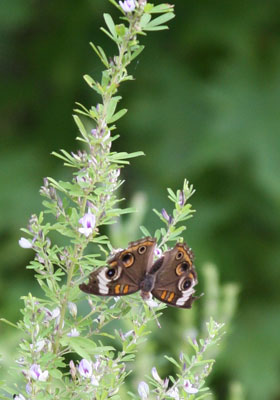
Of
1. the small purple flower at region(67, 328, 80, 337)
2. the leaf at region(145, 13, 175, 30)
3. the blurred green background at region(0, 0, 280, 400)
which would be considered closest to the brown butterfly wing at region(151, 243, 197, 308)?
the small purple flower at region(67, 328, 80, 337)

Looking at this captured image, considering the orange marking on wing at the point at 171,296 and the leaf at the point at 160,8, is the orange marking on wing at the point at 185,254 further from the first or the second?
the leaf at the point at 160,8

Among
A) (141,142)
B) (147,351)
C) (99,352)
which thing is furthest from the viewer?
(141,142)

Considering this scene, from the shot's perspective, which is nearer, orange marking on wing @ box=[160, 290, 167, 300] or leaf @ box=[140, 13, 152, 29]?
leaf @ box=[140, 13, 152, 29]

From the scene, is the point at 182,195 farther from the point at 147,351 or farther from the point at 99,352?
the point at 147,351

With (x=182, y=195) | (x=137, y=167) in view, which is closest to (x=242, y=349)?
(x=137, y=167)

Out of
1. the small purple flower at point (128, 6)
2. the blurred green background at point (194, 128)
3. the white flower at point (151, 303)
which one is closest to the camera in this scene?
the small purple flower at point (128, 6)

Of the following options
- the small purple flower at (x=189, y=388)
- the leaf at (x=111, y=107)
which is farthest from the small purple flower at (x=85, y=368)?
the leaf at (x=111, y=107)

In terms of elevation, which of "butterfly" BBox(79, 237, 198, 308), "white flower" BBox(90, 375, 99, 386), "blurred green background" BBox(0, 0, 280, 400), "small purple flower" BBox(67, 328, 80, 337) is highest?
"blurred green background" BBox(0, 0, 280, 400)

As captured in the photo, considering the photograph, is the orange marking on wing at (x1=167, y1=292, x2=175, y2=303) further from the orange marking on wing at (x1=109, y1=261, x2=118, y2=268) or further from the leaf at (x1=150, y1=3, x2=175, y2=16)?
the leaf at (x1=150, y1=3, x2=175, y2=16)
